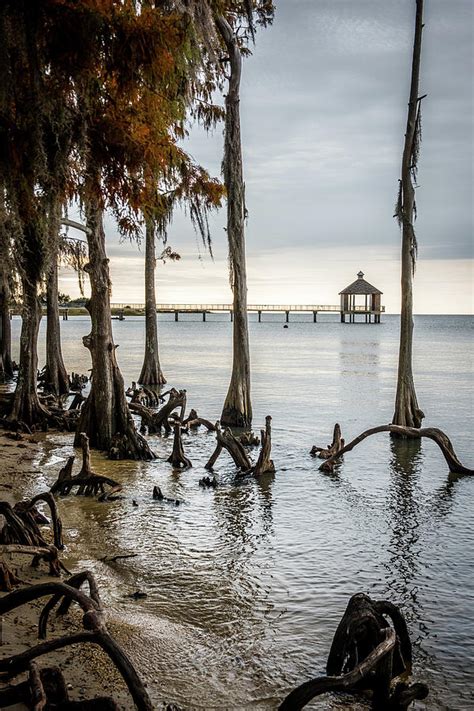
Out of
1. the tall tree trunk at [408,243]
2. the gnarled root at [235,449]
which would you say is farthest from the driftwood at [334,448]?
the tall tree trunk at [408,243]

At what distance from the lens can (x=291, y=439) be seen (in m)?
16.1

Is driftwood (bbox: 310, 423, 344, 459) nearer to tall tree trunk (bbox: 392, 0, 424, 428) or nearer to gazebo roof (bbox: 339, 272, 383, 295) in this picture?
tall tree trunk (bbox: 392, 0, 424, 428)

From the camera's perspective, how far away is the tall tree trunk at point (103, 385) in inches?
500

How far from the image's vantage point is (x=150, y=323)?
25.0m

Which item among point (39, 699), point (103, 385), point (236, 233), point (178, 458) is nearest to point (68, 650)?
point (39, 699)

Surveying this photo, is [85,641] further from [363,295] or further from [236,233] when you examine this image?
[363,295]

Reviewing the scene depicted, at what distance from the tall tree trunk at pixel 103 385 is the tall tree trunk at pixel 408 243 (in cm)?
595

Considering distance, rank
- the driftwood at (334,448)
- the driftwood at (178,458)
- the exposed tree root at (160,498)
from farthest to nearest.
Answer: the driftwood at (334,448)
the driftwood at (178,458)
the exposed tree root at (160,498)

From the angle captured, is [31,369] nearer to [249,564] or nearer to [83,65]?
[249,564]

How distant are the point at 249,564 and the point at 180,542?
3.18 feet

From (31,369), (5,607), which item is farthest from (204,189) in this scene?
(5,607)

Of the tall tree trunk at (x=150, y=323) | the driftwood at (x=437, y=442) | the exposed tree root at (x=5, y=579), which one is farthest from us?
the tall tree trunk at (x=150, y=323)

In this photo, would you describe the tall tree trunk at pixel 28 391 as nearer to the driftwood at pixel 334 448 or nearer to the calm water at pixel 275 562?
the calm water at pixel 275 562

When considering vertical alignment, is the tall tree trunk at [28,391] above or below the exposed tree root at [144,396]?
above
